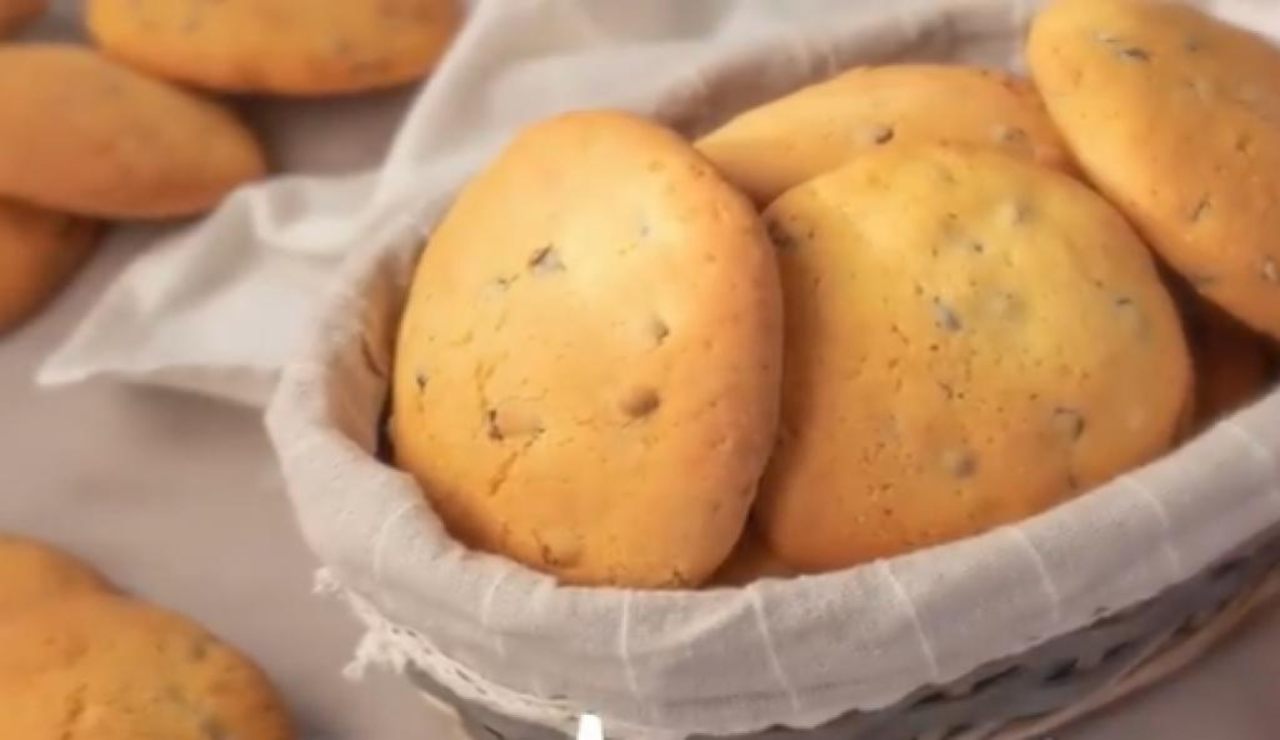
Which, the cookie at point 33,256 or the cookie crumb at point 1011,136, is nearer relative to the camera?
the cookie crumb at point 1011,136

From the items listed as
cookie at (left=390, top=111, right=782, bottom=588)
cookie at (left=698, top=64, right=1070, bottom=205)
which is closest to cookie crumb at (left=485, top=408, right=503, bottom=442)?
cookie at (left=390, top=111, right=782, bottom=588)

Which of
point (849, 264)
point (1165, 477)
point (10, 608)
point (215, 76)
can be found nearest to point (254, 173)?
point (215, 76)

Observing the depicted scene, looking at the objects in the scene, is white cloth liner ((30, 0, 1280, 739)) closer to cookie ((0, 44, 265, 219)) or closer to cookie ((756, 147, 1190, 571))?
cookie ((756, 147, 1190, 571))

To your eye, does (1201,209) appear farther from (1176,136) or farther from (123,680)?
(123,680)

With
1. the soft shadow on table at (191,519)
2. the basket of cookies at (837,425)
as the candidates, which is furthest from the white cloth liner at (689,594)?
the soft shadow on table at (191,519)

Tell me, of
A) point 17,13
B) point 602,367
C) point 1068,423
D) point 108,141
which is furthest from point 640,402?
point 17,13

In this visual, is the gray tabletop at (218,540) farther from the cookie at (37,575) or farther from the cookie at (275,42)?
the cookie at (275,42)

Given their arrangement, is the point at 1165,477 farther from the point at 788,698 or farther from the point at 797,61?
the point at 797,61
